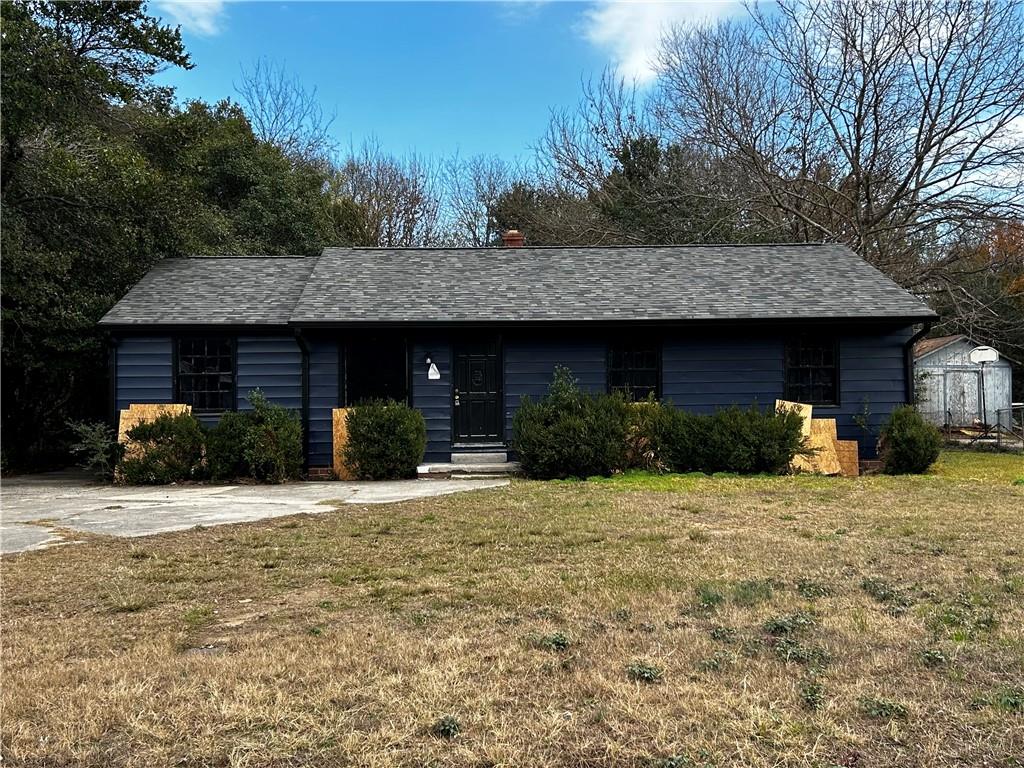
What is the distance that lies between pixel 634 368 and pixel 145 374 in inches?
337

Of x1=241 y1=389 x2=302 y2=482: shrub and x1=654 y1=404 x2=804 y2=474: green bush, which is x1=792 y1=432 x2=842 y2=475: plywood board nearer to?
x1=654 y1=404 x2=804 y2=474: green bush

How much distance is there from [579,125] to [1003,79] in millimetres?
12137

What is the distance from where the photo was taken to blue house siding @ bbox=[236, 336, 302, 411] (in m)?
12.6

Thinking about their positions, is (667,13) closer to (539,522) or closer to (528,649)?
(539,522)

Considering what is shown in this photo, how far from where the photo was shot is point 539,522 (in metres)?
7.16

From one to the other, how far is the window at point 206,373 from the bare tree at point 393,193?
16218 mm

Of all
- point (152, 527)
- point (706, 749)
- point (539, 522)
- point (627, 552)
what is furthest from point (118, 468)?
point (706, 749)

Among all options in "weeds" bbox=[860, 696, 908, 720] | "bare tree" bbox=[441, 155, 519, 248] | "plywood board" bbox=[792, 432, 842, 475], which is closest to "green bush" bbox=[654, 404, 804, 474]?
"plywood board" bbox=[792, 432, 842, 475]

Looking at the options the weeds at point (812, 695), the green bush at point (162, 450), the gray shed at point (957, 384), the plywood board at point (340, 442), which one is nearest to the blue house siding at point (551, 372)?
the plywood board at point (340, 442)

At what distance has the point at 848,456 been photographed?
1202 cm

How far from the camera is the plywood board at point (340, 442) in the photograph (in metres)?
11.7

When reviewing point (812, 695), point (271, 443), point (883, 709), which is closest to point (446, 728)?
point (812, 695)

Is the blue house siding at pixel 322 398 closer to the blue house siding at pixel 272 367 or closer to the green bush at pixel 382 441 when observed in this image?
the blue house siding at pixel 272 367

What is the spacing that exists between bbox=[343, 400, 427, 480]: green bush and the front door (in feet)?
4.44
